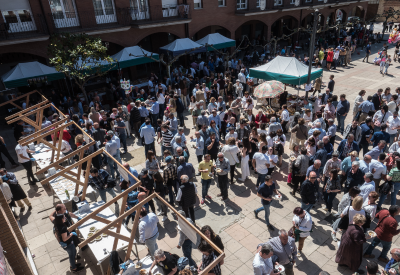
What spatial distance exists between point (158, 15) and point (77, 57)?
7.80 metres

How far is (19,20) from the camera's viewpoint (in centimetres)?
1398

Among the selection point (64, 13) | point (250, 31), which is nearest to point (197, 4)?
point (250, 31)

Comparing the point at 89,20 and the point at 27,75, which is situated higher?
the point at 89,20

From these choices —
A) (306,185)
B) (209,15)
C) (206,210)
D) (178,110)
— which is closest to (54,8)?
(178,110)

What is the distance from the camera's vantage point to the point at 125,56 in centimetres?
1539

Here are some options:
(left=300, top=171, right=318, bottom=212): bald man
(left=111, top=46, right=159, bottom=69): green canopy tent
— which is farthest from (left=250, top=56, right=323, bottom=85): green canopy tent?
(left=300, top=171, right=318, bottom=212): bald man

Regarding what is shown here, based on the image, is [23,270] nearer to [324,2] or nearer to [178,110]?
[178,110]

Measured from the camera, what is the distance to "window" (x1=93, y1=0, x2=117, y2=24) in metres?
16.0

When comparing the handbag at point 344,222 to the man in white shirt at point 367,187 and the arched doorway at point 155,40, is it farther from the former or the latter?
the arched doorway at point 155,40

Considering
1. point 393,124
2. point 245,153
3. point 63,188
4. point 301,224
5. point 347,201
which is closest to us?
point 301,224

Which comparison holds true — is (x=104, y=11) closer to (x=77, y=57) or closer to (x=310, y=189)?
(x=77, y=57)

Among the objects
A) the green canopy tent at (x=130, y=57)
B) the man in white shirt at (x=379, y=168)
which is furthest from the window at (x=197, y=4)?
the man in white shirt at (x=379, y=168)

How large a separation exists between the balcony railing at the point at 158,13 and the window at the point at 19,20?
5.62 metres

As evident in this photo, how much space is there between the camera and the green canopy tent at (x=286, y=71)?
1230cm
